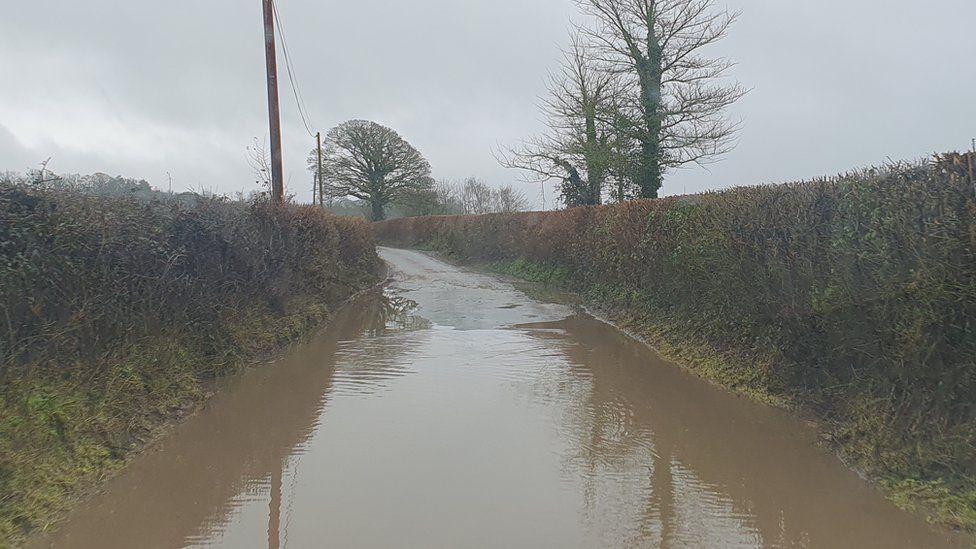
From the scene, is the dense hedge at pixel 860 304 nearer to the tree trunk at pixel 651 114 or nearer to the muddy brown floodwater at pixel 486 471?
the muddy brown floodwater at pixel 486 471

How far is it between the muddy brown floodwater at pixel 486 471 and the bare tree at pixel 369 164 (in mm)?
41406

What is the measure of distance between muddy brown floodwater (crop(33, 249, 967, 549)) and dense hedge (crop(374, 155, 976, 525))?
1.35 ft

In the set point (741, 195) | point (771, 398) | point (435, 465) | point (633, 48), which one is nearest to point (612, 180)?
point (633, 48)

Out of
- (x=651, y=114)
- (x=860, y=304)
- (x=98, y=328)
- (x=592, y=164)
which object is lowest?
(x=98, y=328)

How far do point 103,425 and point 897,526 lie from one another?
18.8 feet

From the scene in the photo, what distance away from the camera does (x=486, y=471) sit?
4949 mm

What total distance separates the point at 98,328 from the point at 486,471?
3645 millimetres

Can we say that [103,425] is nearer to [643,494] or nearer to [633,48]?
[643,494]

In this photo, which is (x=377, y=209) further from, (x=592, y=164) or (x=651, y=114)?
(x=651, y=114)

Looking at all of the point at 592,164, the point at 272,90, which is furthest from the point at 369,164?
the point at 272,90

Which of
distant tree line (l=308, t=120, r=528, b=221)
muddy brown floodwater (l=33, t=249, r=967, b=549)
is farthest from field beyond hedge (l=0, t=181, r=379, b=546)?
distant tree line (l=308, t=120, r=528, b=221)

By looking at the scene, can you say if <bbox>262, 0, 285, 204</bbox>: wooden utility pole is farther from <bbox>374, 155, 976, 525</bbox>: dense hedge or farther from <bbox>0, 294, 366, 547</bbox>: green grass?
<bbox>374, 155, 976, 525</bbox>: dense hedge

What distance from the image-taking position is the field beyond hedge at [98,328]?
4.48 m

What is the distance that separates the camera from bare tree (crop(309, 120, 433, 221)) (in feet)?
158
